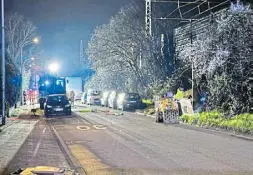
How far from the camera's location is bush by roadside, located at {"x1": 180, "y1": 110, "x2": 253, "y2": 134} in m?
18.0

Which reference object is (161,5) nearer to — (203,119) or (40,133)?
(203,119)

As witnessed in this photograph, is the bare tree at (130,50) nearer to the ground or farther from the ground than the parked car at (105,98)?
farther from the ground

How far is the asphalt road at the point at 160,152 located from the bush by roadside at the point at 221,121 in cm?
129

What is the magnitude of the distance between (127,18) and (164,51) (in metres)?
5.02

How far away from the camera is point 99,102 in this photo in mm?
48781

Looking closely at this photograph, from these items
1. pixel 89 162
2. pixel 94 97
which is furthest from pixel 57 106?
pixel 94 97

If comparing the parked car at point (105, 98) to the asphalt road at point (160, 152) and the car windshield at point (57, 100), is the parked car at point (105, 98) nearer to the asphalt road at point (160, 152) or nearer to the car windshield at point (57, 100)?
Answer: the car windshield at point (57, 100)

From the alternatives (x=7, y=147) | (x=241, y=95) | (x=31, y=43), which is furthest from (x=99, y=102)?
(x=7, y=147)

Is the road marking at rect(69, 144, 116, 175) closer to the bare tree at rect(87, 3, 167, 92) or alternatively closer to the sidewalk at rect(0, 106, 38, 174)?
the sidewalk at rect(0, 106, 38, 174)

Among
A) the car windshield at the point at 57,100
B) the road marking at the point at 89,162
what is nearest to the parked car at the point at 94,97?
the car windshield at the point at 57,100

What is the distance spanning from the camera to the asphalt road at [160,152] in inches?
388

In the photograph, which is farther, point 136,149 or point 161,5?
point 161,5

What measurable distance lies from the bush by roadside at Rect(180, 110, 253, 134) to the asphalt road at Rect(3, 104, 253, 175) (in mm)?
1305

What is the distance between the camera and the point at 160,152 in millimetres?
12258
